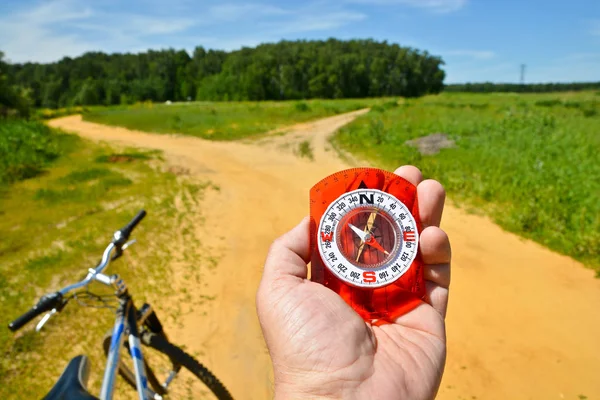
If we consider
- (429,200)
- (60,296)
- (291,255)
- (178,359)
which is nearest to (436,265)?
(429,200)

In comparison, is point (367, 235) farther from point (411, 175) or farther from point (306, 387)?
point (306, 387)

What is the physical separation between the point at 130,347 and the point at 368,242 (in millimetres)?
1929

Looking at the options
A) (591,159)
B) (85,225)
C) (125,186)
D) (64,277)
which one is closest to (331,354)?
(64,277)

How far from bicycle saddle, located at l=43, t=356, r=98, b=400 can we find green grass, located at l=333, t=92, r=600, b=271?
20.3 ft

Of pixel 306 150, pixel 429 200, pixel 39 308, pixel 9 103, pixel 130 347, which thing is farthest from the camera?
pixel 9 103

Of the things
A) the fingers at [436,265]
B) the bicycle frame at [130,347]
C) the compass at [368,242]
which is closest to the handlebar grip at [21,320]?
the bicycle frame at [130,347]

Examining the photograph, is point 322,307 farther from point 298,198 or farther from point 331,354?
point 298,198

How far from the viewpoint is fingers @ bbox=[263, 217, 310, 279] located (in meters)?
2.01

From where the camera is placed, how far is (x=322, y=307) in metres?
1.90

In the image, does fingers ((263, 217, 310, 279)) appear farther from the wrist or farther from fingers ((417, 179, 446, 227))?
fingers ((417, 179, 446, 227))

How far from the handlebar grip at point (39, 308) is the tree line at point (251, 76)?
5182 cm

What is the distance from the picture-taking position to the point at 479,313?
491 centimetres

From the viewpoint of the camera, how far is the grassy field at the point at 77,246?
14.7 feet

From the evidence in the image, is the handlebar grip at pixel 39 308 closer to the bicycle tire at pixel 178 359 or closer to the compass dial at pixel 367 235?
the bicycle tire at pixel 178 359
